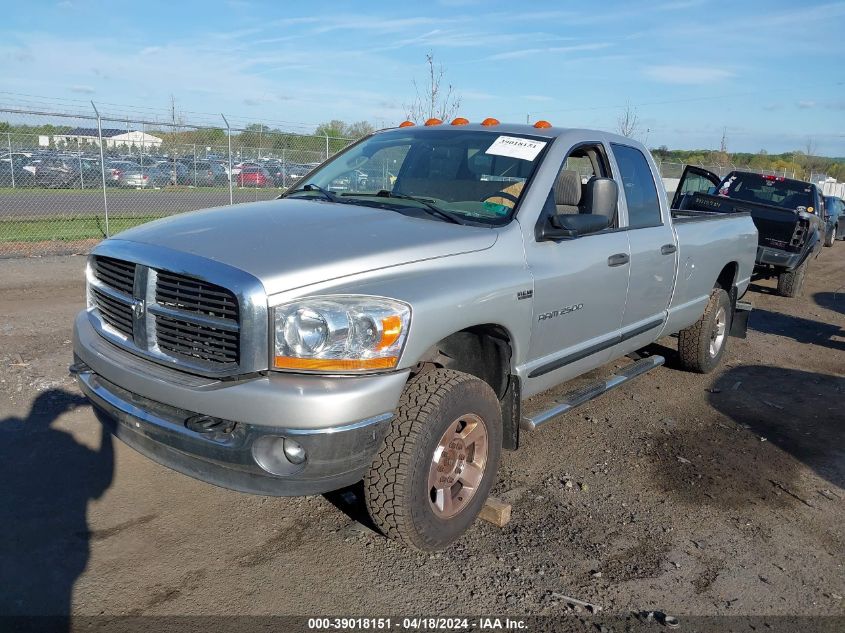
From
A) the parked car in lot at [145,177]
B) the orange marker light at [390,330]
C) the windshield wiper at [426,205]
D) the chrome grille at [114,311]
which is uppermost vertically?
the windshield wiper at [426,205]

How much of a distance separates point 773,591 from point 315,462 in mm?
2156

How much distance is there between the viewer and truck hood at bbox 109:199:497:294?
2930 mm

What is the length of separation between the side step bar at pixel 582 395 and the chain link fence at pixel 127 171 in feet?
33.0

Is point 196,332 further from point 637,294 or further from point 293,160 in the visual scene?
point 293,160

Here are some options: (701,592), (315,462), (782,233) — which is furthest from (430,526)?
(782,233)

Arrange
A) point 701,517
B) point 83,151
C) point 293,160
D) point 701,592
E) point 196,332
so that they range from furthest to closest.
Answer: point 293,160 → point 83,151 → point 701,517 → point 701,592 → point 196,332

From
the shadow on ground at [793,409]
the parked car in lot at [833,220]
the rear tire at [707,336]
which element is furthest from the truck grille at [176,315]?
the parked car in lot at [833,220]

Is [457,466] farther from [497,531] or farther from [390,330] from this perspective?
[390,330]

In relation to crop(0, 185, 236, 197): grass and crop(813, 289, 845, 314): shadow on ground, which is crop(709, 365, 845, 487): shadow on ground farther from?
crop(0, 185, 236, 197): grass

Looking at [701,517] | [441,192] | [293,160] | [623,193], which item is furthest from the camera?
[293,160]

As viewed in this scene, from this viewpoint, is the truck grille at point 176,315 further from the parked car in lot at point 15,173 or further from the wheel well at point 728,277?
the parked car in lot at point 15,173

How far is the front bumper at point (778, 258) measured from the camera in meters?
10.5

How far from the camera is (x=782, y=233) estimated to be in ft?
34.8

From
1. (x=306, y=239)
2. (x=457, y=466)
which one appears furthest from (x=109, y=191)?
(x=457, y=466)
